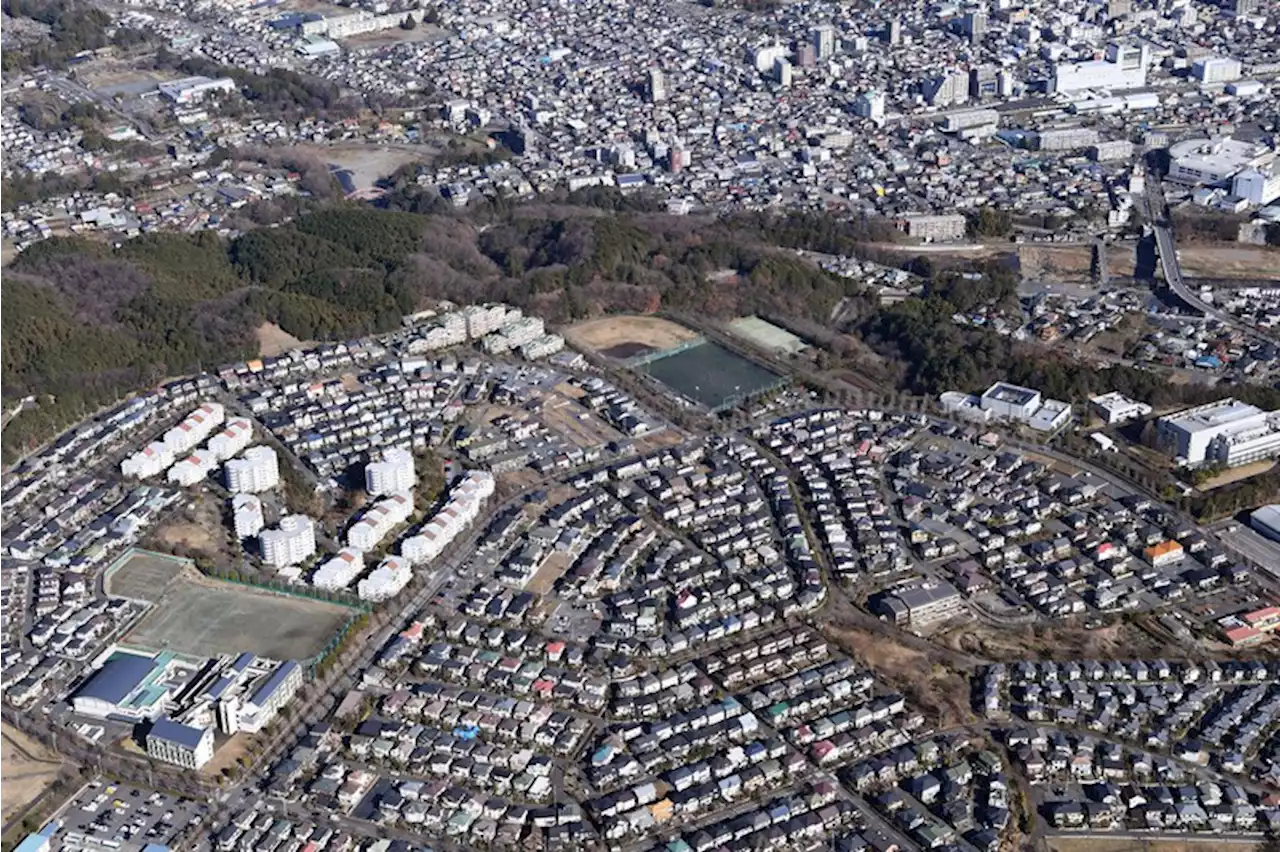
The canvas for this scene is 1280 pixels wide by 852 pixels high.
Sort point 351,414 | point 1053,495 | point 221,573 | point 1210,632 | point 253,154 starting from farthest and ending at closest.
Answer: point 253,154, point 351,414, point 1053,495, point 221,573, point 1210,632

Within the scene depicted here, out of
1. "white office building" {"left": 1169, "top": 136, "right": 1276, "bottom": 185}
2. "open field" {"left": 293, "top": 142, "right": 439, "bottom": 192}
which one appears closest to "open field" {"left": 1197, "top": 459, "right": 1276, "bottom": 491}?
"white office building" {"left": 1169, "top": 136, "right": 1276, "bottom": 185}

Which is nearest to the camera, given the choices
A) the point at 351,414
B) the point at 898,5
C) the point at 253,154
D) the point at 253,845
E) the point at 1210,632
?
the point at 253,845

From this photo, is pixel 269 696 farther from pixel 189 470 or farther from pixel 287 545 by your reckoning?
pixel 189 470

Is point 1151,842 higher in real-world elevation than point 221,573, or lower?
lower

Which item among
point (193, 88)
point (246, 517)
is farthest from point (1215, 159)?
point (193, 88)

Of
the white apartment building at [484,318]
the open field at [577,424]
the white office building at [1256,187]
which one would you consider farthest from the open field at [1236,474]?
the white office building at [1256,187]

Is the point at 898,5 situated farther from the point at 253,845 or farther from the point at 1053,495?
the point at 253,845

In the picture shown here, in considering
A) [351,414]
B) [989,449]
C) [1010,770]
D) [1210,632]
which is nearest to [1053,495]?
[989,449]
